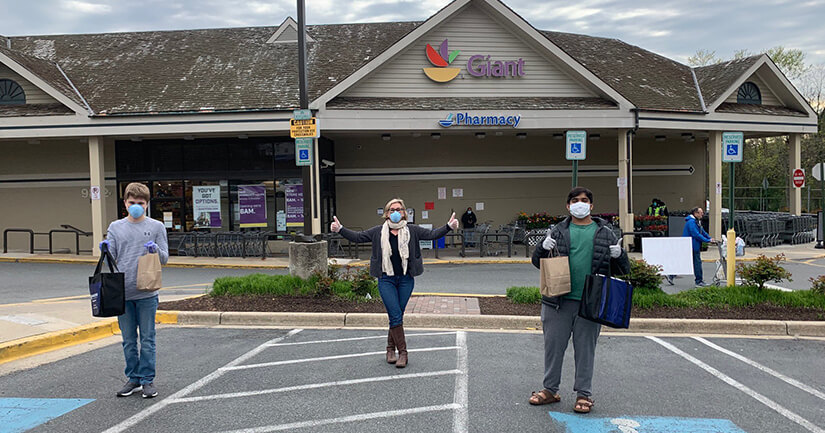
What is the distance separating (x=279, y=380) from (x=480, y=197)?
1606 cm

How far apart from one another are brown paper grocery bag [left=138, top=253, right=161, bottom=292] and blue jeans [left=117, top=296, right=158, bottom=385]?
204 mm

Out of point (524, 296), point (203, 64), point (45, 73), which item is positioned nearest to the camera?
point (524, 296)

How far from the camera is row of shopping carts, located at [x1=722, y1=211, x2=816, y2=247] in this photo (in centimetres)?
1938

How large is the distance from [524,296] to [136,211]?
607cm

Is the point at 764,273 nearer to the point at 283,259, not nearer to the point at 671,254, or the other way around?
the point at 671,254

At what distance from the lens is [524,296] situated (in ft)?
30.0

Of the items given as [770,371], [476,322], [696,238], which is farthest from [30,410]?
[696,238]

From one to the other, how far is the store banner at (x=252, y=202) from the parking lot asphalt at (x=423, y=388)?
11.7 meters

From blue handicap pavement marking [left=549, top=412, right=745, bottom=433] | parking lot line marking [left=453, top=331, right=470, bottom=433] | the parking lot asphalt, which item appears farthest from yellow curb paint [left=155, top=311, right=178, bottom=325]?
blue handicap pavement marking [left=549, top=412, right=745, bottom=433]

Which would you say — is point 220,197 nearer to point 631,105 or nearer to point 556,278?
point 631,105

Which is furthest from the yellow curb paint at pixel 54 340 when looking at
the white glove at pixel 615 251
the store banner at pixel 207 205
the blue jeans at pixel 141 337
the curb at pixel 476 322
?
the store banner at pixel 207 205

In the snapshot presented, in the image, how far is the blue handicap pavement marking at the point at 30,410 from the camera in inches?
178

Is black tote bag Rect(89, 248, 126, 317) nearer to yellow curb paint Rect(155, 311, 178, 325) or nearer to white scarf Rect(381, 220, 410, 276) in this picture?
white scarf Rect(381, 220, 410, 276)

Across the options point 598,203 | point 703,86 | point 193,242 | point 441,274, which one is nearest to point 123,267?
point 441,274
